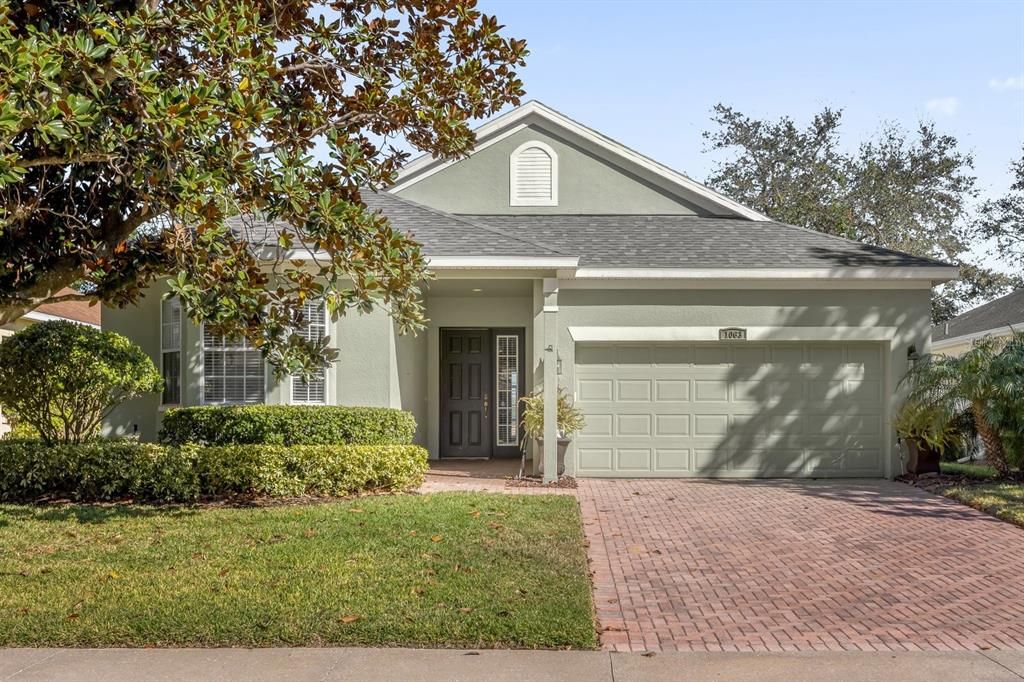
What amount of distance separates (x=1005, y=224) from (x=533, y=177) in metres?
23.6

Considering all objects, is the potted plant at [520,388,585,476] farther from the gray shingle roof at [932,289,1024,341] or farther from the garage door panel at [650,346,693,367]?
the gray shingle roof at [932,289,1024,341]

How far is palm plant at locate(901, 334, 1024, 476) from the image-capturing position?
44.3 feet

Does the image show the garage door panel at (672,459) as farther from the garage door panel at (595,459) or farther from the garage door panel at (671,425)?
the garage door panel at (595,459)

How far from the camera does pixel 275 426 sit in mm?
12383

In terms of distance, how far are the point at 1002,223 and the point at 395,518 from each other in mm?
30794

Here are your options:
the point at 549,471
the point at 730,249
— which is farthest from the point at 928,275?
the point at 549,471

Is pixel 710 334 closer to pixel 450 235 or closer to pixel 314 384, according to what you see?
pixel 450 235

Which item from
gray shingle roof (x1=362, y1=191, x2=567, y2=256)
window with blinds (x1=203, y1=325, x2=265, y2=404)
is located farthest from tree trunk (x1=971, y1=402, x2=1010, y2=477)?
window with blinds (x1=203, y1=325, x2=265, y2=404)

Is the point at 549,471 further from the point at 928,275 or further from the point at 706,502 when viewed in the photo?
the point at 928,275

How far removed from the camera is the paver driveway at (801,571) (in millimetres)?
6480

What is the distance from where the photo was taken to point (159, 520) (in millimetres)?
10531

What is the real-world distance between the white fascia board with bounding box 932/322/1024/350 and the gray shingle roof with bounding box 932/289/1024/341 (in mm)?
44

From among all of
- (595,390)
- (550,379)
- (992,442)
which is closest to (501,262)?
(550,379)

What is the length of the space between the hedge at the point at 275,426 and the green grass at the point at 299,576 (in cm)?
138
